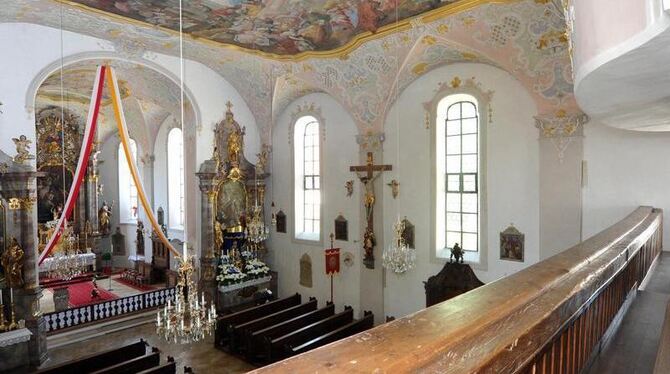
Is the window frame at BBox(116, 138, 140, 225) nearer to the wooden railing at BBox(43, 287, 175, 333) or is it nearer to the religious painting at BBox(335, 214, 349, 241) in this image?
the wooden railing at BBox(43, 287, 175, 333)

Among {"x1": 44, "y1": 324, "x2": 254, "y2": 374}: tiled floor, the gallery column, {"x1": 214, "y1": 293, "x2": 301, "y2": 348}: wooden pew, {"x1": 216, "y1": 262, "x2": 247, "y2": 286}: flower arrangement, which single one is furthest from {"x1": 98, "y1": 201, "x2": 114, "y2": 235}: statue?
{"x1": 214, "y1": 293, "x2": 301, "y2": 348}: wooden pew

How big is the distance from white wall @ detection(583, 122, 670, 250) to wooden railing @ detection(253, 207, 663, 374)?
7.30 metres

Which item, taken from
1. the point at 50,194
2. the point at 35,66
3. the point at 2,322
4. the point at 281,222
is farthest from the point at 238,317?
the point at 50,194

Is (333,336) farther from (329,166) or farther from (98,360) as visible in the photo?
(329,166)

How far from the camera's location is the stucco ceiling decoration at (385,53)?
8.22m

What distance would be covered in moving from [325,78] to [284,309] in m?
7.08

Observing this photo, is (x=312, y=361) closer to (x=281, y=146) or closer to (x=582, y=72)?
(x=582, y=72)

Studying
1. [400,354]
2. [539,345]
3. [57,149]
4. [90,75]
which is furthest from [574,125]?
[57,149]

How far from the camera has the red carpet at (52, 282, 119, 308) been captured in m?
13.9

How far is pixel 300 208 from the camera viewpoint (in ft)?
47.5

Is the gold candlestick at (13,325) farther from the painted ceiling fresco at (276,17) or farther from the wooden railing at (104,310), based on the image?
the painted ceiling fresco at (276,17)

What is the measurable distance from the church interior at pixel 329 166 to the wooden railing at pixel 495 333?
0.72 meters

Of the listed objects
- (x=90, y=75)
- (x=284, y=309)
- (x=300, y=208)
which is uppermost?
(x=90, y=75)

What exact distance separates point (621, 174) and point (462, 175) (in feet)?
11.5
